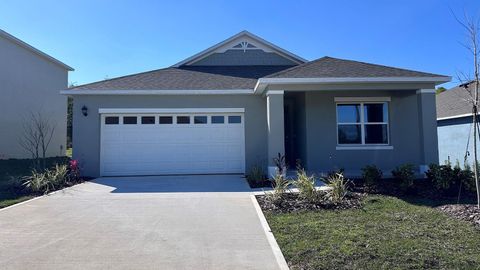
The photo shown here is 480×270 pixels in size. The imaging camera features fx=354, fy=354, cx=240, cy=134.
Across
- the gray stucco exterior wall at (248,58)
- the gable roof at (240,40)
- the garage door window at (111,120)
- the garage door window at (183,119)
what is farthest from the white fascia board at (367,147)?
the garage door window at (111,120)

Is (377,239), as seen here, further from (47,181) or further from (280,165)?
(47,181)

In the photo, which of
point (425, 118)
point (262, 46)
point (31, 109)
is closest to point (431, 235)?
point (425, 118)

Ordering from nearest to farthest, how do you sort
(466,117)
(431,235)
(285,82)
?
(431,235)
(285,82)
(466,117)

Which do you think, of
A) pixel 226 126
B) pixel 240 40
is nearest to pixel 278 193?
pixel 226 126

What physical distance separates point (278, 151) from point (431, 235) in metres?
6.18

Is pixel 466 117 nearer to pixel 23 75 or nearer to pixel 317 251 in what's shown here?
pixel 317 251

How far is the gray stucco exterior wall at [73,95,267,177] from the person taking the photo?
43.6 ft

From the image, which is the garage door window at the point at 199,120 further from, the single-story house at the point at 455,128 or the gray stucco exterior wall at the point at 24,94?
the single-story house at the point at 455,128

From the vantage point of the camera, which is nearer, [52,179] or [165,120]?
[52,179]

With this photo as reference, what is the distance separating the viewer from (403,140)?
42.7ft

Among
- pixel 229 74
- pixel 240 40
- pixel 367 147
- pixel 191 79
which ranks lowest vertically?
pixel 367 147

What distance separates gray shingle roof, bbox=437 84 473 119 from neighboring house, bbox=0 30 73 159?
21.6m

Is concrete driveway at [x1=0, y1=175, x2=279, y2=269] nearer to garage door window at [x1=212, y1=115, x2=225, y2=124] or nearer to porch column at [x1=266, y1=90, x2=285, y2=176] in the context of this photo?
porch column at [x1=266, y1=90, x2=285, y2=176]

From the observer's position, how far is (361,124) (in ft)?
42.5
